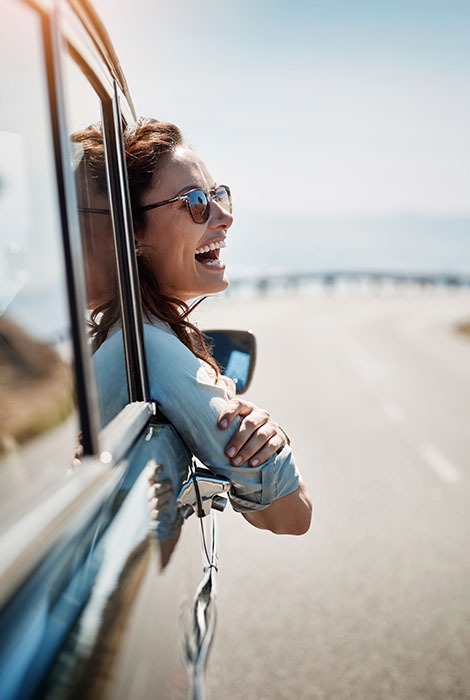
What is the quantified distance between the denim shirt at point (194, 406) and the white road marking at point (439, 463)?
25.3 feet

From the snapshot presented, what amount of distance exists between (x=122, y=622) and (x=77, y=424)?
34 centimetres

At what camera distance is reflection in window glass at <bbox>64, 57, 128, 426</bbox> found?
1643 millimetres

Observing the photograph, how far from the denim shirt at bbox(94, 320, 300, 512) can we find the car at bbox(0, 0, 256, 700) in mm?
53

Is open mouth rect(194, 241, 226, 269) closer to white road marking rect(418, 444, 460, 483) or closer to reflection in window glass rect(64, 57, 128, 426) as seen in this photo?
reflection in window glass rect(64, 57, 128, 426)

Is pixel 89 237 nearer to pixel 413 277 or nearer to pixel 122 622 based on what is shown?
pixel 122 622

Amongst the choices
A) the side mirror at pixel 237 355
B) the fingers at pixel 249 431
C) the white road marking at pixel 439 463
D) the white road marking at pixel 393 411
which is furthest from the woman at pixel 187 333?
the white road marking at pixel 393 411

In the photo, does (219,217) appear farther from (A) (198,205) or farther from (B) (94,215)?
(B) (94,215)

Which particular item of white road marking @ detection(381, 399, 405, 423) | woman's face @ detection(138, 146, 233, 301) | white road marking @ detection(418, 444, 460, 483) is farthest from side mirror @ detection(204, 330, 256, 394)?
white road marking @ detection(381, 399, 405, 423)

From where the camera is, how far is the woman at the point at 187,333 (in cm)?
178

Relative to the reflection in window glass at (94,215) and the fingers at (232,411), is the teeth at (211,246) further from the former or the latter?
the fingers at (232,411)

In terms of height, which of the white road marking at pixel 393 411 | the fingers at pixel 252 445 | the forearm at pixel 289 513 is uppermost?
the fingers at pixel 252 445

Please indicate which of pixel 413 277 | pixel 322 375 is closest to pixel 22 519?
pixel 322 375

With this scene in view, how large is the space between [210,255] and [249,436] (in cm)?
49

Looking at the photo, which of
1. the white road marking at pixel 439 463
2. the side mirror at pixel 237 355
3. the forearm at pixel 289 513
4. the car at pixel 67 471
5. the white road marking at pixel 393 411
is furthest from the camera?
the white road marking at pixel 393 411
